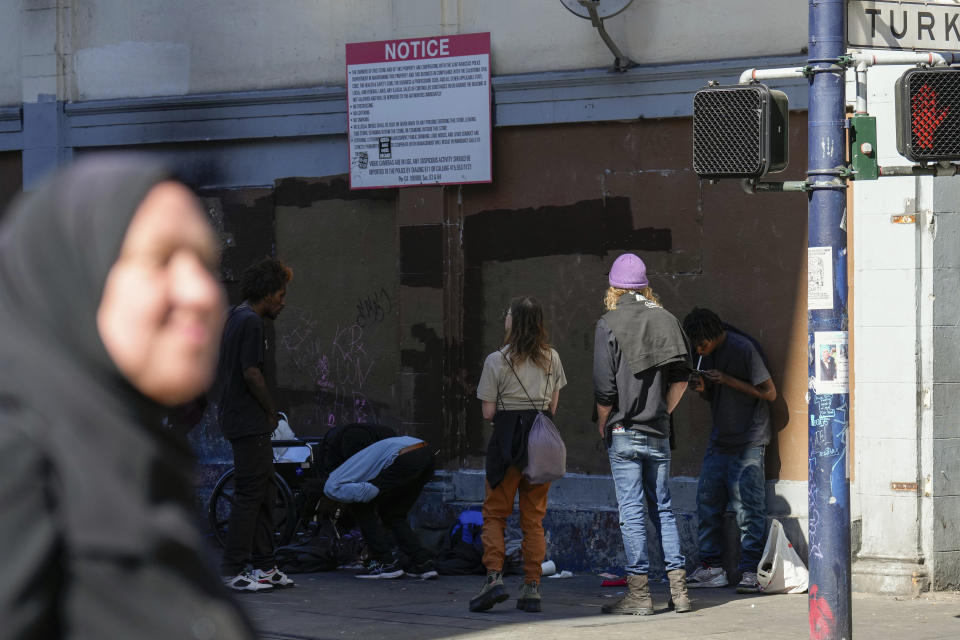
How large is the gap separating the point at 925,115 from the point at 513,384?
9.92 feet

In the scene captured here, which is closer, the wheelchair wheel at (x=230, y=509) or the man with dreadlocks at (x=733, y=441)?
the man with dreadlocks at (x=733, y=441)

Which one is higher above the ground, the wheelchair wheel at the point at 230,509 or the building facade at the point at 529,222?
the building facade at the point at 529,222

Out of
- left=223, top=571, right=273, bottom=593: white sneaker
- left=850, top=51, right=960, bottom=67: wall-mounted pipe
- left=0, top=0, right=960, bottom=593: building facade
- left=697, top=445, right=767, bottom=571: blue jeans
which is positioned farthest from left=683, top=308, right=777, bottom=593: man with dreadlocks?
left=850, top=51, right=960, bottom=67: wall-mounted pipe

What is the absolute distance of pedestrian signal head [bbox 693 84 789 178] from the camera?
268 inches

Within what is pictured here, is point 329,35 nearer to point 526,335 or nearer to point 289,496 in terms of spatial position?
point 289,496

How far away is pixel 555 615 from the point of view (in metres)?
8.48

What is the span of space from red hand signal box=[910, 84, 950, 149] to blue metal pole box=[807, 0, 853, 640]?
0.36m

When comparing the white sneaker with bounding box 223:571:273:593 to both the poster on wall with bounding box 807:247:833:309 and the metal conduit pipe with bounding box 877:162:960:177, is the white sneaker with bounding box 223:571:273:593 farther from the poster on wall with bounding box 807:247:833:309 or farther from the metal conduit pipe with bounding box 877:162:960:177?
the metal conduit pipe with bounding box 877:162:960:177

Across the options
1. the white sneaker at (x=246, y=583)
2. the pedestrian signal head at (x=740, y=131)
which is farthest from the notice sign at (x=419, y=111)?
the pedestrian signal head at (x=740, y=131)

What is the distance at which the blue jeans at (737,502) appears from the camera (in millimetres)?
9727

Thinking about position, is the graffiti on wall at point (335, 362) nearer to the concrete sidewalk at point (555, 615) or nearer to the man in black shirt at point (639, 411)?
the concrete sidewalk at point (555, 615)

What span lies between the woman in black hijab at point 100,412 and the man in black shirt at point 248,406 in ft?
25.0

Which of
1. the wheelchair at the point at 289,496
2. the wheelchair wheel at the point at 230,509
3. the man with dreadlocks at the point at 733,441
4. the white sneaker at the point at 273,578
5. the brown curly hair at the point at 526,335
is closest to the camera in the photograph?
the brown curly hair at the point at 526,335

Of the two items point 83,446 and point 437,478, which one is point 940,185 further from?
point 83,446
